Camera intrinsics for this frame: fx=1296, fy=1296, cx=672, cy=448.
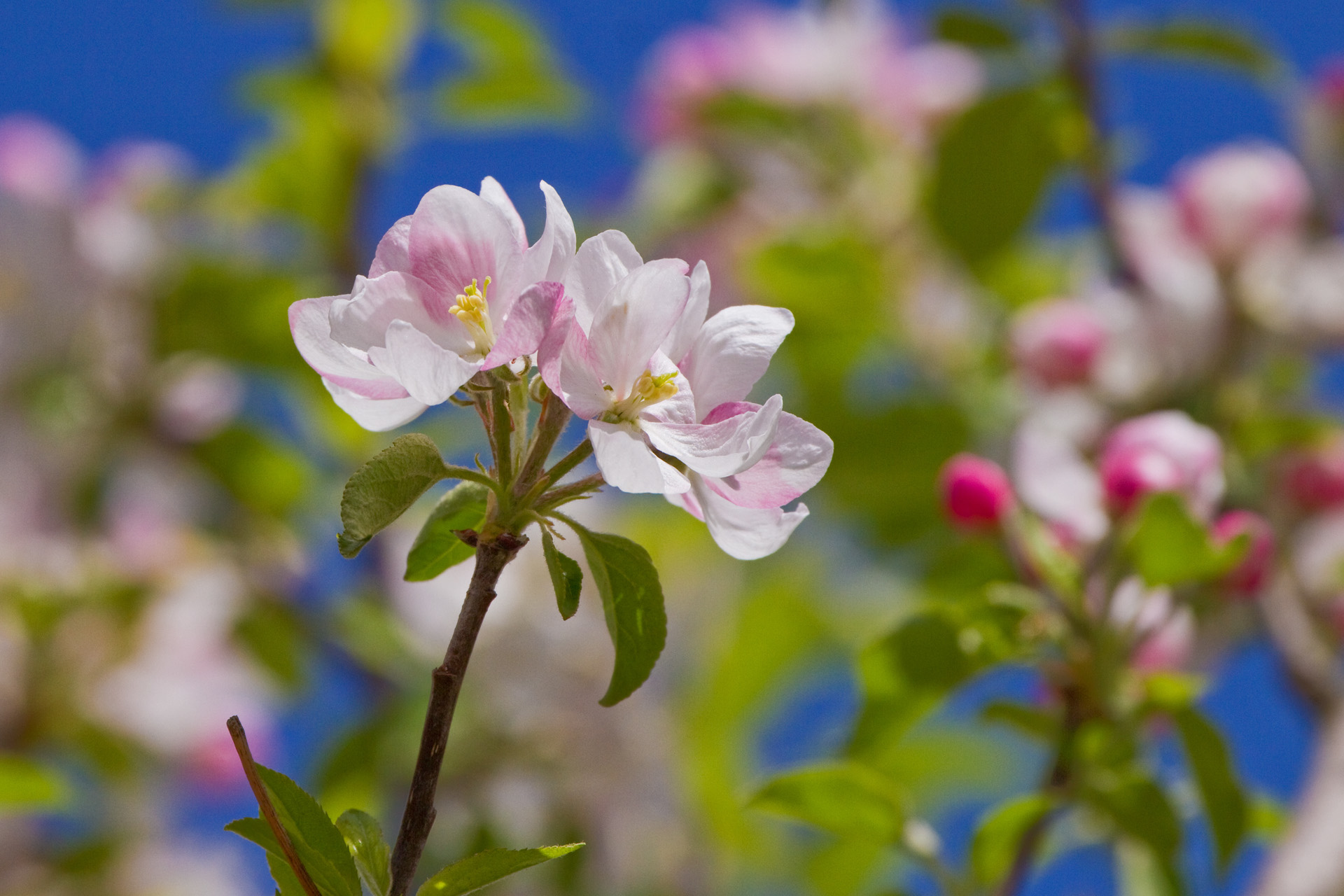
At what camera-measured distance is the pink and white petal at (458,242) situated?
0.47 metres

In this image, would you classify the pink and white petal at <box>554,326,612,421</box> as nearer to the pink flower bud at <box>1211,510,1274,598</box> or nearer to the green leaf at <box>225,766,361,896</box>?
the green leaf at <box>225,766,361,896</box>

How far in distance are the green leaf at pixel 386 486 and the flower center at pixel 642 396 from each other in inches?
2.5

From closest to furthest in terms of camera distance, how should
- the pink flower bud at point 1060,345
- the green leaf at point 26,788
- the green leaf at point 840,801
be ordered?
the green leaf at point 840,801
the green leaf at point 26,788
the pink flower bud at point 1060,345

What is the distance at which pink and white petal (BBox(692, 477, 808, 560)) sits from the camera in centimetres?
47

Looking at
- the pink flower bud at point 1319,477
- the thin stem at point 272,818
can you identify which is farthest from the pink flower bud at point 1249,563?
the thin stem at point 272,818

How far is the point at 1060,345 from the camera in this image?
1169 mm

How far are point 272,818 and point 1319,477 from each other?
106 cm

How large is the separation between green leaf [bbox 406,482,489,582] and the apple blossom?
3 centimetres

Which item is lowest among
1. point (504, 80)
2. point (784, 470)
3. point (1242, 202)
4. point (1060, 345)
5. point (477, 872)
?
point (477, 872)

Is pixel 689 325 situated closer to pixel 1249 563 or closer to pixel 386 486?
pixel 386 486

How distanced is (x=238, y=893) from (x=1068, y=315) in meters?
1.56

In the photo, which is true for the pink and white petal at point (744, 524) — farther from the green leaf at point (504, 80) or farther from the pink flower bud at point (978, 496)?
the green leaf at point (504, 80)

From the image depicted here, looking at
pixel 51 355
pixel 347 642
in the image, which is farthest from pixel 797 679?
pixel 51 355

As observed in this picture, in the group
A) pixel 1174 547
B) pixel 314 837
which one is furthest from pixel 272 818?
pixel 1174 547
